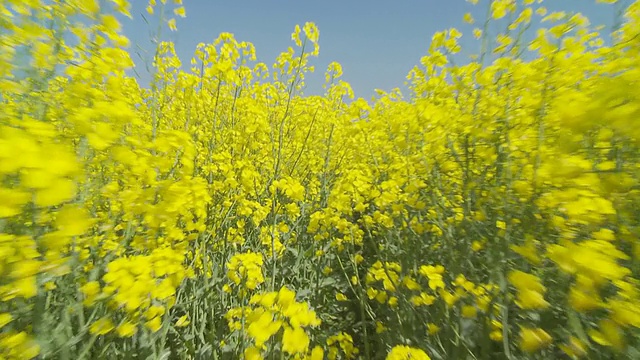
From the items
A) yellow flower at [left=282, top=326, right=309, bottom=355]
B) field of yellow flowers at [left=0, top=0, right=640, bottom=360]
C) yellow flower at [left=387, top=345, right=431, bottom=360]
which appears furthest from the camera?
yellow flower at [left=387, top=345, right=431, bottom=360]

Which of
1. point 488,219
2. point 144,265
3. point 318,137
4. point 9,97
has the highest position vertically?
point 318,137

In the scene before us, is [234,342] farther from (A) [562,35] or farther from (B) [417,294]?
(A) [562,35]

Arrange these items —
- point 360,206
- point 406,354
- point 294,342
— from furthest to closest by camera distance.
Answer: point 360,206, point 406,354, point 294,342

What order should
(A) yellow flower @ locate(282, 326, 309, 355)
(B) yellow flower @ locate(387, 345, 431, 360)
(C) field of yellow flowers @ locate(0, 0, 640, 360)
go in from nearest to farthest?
1. (C) field of yellow flowers @ locate(0, 0, 640, 360)
2. (A) yellow flower @ locate(282, 326, 309, 355)
3. (B) yellow flower @ locate(387, 345, 431, 360)

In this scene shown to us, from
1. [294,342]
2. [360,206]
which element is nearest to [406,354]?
[294,342]

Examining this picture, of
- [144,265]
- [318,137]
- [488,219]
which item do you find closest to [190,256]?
[144,265]

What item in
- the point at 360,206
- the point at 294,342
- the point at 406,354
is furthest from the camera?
the point at 360,206

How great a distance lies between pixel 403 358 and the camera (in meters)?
1.02

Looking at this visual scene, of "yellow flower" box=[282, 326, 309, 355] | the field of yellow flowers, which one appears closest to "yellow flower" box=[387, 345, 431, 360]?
the field of yellow flowers

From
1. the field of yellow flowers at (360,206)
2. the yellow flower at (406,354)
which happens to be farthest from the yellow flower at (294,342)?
the yellow flower at (406,354)

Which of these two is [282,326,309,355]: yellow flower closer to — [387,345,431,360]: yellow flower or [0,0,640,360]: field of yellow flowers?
[0,0,640,360]: field of yellow flowers

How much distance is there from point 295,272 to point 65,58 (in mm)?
1784

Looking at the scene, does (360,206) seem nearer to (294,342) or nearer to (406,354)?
(406,354)

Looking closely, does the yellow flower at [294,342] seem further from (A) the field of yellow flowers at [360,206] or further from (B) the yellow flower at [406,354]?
(B) the yellow flower at [406,354]
